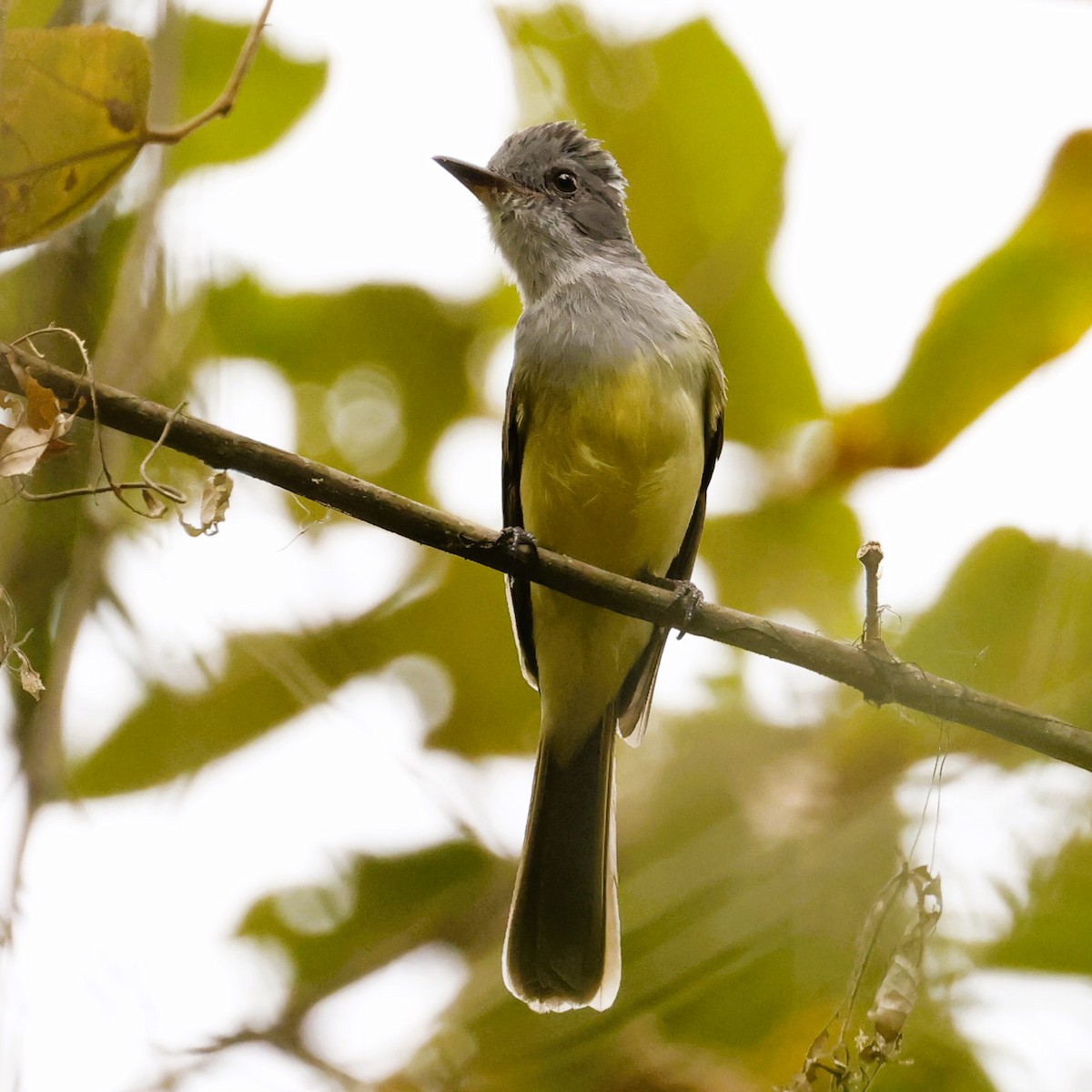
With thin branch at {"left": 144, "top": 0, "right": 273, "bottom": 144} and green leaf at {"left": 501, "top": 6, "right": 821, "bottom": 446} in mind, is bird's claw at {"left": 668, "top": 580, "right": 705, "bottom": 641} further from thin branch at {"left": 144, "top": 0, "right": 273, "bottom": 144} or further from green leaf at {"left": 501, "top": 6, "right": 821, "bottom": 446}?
thin branch at {"left": 144, "top": 0, "right": 273, "bottom": 144}

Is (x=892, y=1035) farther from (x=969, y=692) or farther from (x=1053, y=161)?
(x=1053, y=161)

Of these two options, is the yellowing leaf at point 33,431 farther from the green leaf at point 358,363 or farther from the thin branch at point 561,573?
the green leaf at point 358,363

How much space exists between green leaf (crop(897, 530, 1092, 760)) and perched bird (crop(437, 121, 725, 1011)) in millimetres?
819

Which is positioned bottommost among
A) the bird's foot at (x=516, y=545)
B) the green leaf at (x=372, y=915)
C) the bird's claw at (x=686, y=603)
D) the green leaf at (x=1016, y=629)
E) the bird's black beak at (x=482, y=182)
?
the green leaf at (x=372, y=915)

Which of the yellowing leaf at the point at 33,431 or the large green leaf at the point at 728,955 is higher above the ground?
the yellowing leaf at the point at 33,431

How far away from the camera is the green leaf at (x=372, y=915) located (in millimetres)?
1932

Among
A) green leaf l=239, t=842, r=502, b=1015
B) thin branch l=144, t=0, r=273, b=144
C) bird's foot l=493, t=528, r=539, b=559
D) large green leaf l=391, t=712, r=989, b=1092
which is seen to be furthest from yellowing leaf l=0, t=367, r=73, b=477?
large green leaf l=391, t=712, r=989, b=1092

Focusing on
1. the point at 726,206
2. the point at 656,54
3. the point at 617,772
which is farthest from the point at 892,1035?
the point at 656,54

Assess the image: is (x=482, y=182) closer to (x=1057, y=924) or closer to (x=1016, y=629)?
(x=1016, y=629)

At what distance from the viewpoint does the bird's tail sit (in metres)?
2.45

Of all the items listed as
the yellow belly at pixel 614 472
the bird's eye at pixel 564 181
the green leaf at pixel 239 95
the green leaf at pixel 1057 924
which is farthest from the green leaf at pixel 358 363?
the bird's eye at pixel 564 181

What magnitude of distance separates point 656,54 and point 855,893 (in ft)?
4.71

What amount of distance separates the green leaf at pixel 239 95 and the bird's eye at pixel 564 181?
1.40m

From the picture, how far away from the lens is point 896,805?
79.5 inches
